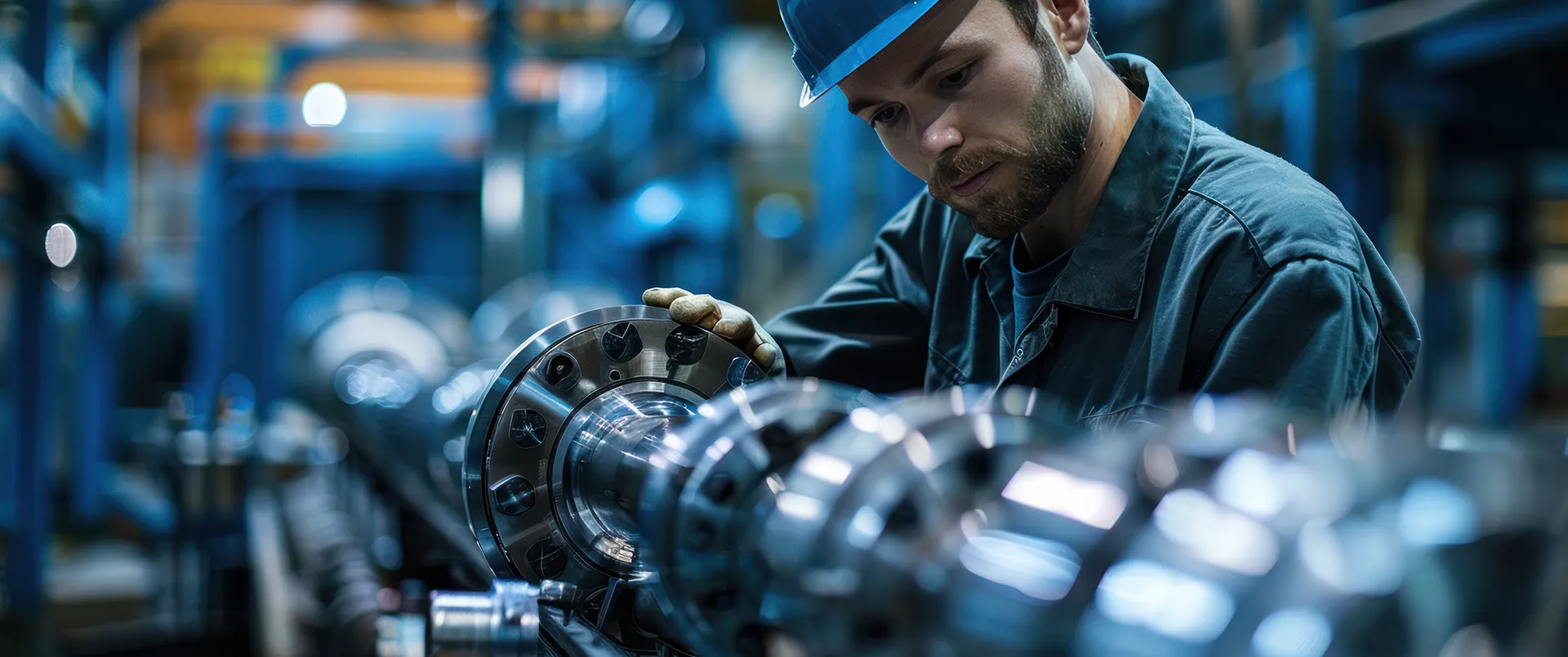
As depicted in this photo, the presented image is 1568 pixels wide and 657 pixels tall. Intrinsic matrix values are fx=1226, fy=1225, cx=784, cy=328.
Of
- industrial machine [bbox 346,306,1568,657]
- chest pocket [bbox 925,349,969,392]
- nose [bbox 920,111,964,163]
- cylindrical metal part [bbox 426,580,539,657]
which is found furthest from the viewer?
chest pocket [bbox 925,349,969,392]

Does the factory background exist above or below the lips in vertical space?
below

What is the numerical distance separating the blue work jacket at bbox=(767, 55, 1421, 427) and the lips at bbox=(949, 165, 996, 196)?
108mm

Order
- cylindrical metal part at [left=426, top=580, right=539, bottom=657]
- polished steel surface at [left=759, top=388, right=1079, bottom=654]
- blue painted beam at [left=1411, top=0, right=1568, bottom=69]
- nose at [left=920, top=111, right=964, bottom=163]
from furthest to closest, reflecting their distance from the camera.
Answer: blue painted beam at [left=1411, top=0, right=1568, bottom=69] < nose at [left=920, top=111, right=964, bottom=163] < cylindrical metal part at [left=426, top=580, right=539, bottom=657] < polished steel surface at [left=759, top=388, right=1079, bottom=654]

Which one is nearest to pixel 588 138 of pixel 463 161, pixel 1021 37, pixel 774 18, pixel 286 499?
pixel 463 161

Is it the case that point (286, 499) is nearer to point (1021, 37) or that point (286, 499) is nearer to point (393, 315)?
point (393, 315)

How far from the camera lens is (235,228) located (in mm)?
5621

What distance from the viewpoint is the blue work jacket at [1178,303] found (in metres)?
0.91

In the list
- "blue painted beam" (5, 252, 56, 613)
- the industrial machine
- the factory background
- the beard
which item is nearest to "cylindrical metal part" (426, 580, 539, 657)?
the industrial machine

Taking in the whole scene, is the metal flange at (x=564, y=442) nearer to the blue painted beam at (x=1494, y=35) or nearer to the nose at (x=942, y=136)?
the nose at (x=942, y=136)

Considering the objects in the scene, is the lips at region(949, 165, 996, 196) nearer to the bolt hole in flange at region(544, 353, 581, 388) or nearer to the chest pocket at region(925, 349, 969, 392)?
the chest pocket at region(925, 349, 969, 392)

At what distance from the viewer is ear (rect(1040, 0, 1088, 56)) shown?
1.16 m

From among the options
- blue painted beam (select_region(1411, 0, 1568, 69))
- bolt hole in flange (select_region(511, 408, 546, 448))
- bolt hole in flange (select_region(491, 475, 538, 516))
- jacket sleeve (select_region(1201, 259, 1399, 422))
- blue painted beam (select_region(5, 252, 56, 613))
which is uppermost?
jacket sleeve (select_region(1201, 259, 1399, 422))

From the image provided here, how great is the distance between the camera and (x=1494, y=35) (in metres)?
3.27

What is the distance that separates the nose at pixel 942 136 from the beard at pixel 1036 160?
0.02m
